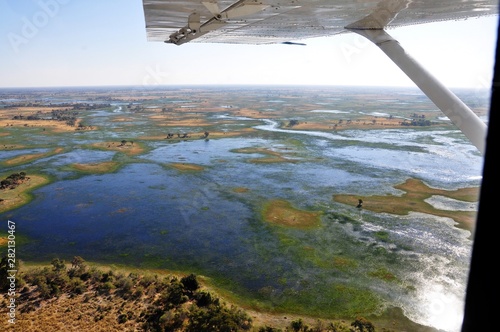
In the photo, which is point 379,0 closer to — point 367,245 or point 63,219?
point 367,245

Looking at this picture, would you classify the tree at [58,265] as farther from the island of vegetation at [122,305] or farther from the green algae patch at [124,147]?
the green algae patch at [124,147]

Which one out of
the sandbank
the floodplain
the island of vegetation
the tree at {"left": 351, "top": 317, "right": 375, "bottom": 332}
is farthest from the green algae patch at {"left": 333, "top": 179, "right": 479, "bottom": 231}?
the sandbank

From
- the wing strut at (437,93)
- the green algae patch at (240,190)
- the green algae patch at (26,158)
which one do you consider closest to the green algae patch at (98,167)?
the green algae patch at (26,158)

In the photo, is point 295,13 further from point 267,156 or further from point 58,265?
point 267,156

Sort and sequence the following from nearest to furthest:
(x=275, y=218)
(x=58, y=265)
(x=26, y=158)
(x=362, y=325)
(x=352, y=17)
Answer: (x=352, y=17)
(x=362, y=325)
(x=58, y=265)
(x=275, y=218)
(x=26, y=158)

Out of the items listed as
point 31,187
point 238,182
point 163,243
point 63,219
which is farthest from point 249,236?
point 31,187

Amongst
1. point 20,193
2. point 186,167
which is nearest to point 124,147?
point 186,167
